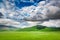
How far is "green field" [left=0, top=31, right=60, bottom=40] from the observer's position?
114 inches

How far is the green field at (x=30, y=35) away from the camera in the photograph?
2.89 m

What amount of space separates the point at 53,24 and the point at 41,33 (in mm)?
251

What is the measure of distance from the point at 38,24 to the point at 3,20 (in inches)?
23.1

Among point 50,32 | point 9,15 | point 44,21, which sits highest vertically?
point 9,15

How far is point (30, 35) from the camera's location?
2.91 metres

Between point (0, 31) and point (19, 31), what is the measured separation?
315mm

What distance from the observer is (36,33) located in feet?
9.61

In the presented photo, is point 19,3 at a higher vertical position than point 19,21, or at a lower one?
higher

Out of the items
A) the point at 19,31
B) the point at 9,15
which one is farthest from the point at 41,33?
the point at 9,15

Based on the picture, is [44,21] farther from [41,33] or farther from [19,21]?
[19,21]

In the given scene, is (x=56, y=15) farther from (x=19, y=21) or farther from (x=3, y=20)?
(x=3, y=20)

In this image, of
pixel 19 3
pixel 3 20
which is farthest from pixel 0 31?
pixel 19 3

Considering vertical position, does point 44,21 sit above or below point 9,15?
below

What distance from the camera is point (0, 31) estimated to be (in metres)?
2.94
